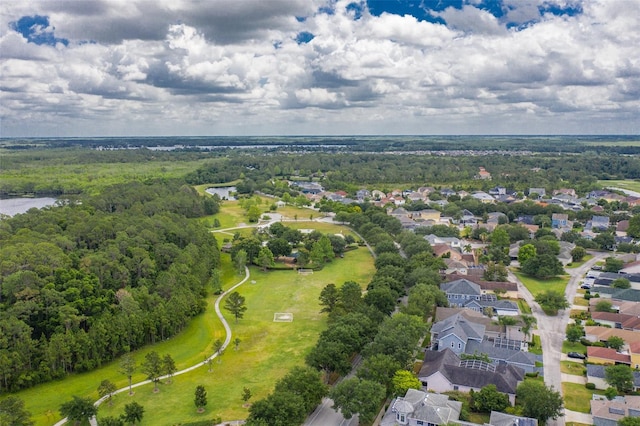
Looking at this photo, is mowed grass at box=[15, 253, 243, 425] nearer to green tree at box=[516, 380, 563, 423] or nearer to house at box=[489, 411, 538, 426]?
house at box=[489, 411, 538, 426]

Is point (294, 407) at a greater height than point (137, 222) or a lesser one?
lesser

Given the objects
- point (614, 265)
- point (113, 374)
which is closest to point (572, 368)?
point (614, 265)

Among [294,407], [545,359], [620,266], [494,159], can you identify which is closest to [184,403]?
[294,407]

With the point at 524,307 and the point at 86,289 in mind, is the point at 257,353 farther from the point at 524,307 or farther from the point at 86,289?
the point at 524,307

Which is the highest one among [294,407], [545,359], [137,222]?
[137,222]

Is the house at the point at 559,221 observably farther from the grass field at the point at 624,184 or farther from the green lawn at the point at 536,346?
the grass field at the point at 624,184

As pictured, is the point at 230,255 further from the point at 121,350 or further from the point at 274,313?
the point at 121,350
